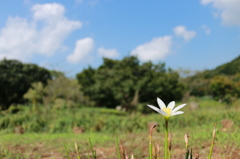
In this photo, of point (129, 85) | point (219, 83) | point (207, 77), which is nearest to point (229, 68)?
point (207, 77)

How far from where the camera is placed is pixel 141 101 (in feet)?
58.6

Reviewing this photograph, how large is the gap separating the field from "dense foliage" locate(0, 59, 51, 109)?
9715 millimetres

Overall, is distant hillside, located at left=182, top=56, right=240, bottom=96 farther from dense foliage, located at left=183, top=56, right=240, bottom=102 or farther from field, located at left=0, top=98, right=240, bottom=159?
field, located at left=0, top=98, right=240, bottom=159

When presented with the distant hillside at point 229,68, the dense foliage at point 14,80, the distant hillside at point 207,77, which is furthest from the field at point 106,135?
the distant hillside at point 229,68

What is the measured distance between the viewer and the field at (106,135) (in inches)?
128

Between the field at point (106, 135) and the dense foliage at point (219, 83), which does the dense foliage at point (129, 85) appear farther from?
the field at point (106, 135)

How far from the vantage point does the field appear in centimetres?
326

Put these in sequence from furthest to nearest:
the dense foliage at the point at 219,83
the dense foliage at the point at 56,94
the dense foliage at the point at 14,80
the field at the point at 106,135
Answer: the dense foliage at the point at 219,83 < the dense foliage at the point at 14,80 < the dense foliage at the point at 56,94 < the field at the point at 106,135

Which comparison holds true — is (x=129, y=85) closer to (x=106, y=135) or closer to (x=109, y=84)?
(x=109, y=84)

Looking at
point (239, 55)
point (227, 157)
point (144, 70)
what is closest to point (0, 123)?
point (227, 157)

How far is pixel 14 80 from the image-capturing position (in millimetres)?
17547

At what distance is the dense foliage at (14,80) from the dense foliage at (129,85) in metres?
3.69

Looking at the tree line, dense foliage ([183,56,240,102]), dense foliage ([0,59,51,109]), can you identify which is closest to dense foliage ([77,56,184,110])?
the tree line

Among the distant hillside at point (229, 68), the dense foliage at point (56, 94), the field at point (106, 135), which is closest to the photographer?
the field at point (106, 135)
